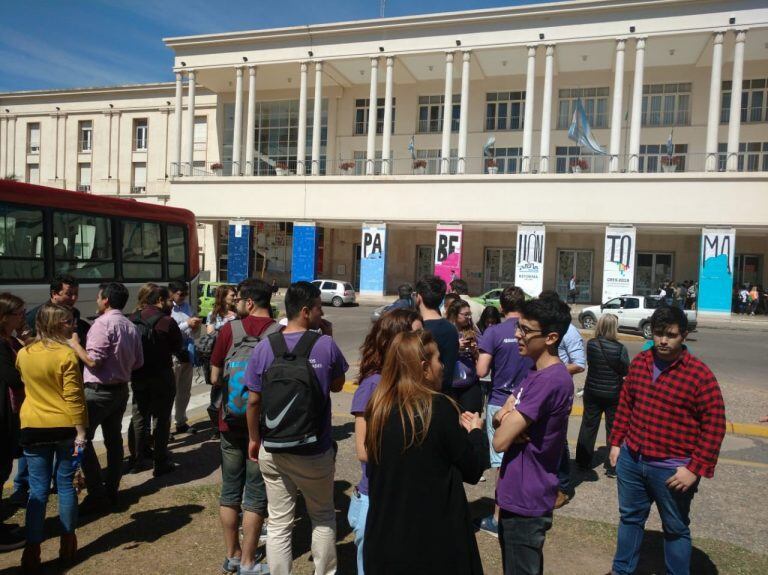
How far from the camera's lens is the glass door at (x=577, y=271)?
3294 cm

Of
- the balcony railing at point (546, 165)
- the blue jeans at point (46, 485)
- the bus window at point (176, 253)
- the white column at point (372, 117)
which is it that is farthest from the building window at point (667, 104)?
the blue jeans at point (46, 485)

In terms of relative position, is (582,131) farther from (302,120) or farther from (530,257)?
(302,120)

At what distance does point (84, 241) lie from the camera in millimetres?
11195

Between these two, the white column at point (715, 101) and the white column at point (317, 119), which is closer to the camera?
the white column at point (715, 101)

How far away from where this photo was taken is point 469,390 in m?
4.99

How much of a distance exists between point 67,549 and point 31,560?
0.21m

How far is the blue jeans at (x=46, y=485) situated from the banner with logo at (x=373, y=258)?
92.6 ft

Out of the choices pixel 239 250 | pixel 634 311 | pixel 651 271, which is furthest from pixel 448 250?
pixel 239 250

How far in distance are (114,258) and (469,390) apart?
9810mm

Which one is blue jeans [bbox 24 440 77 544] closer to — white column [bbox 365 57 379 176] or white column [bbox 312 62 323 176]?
white column [bbox 365 57 379 176]

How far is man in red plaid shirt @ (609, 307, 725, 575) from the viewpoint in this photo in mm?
3193

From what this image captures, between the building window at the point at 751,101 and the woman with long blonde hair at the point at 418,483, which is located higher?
the building window at the point at 751,101

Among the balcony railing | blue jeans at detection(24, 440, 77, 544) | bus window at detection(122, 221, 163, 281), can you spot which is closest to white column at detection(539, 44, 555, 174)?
the balcony railing

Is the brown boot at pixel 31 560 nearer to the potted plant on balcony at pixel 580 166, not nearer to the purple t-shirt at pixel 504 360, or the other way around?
the purple t-shirt at pixel 504 360
